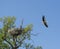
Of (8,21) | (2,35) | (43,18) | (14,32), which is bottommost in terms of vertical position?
(43,18)

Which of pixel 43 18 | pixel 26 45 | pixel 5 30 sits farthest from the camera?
pixel 26 45

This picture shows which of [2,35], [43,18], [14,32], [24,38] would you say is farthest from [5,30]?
[43,18]

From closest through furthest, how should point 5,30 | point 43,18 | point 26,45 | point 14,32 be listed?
point 43,18, point 14,32, point 5,30, point 26,45

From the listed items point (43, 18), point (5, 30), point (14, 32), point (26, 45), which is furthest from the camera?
point (26, 45)

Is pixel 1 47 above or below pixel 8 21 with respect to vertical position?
below

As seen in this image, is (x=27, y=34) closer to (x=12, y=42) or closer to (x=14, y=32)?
(x=12, y=42)

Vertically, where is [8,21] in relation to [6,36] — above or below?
above

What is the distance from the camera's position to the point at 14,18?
4081 centimetres

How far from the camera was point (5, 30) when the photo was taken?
129 feet

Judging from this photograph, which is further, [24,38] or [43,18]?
[24,38]

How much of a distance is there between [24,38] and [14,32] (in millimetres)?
8720

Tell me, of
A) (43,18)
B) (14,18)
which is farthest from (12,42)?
(43,18)

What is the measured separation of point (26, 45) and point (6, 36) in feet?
14.7

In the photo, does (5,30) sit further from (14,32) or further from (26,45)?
(14,32)
